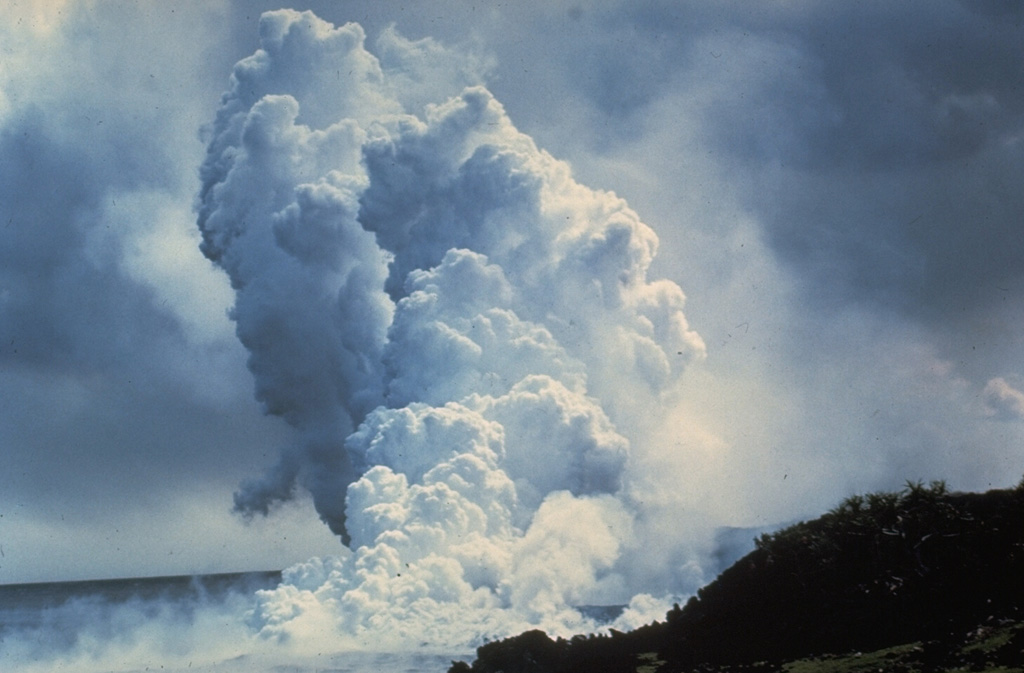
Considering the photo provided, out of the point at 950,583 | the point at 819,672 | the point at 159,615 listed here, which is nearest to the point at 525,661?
the point at 819,672

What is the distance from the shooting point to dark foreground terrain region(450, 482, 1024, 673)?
4034cm

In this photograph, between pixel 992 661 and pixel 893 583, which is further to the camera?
pixel 893 583

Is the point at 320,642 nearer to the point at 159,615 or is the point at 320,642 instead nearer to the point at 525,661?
the point at 525,661

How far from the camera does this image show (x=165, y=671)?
98188 mm

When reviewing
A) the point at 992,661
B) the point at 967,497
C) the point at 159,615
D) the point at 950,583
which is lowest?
the point at 992,661

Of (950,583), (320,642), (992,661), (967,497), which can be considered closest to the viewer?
(992,661)

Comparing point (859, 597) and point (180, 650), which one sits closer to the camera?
point (859, 597)

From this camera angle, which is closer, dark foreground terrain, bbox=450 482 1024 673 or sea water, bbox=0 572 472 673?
dark foreground terrain, bbox=450 482 1024 673

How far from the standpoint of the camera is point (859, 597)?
43.1 meters

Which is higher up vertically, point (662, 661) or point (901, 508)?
point (901, 508)

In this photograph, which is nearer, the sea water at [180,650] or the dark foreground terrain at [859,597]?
the dark foreground terrain at [859,597]

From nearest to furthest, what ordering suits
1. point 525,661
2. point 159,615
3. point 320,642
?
point 525,661
point 320,642
point 159,615

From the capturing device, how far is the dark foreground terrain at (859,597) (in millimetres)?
40344

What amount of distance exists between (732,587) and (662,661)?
4487mm
